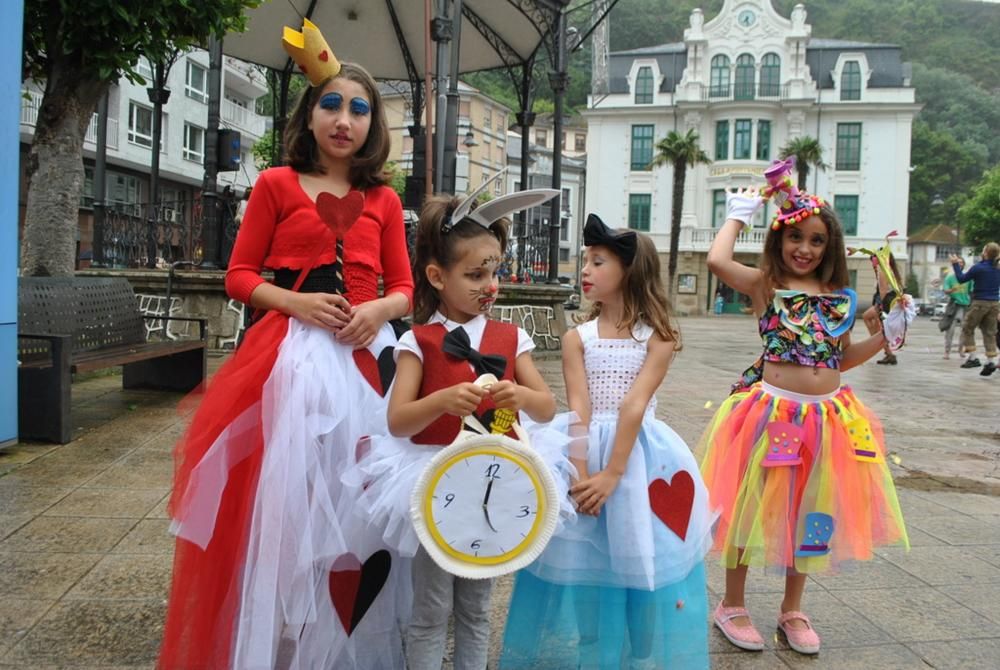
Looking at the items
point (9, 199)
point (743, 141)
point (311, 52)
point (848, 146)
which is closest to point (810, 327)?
point (311, 52)

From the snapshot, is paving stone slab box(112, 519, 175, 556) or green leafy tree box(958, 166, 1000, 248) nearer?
paving stone slab box(112, 519, 175, 556)

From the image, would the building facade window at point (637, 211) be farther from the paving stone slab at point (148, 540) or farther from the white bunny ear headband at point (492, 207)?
the white bunny ear headband at point (492, 207)

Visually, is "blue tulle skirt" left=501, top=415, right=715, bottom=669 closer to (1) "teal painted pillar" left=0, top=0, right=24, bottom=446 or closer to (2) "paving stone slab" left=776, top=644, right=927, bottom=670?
(2) "paving stone slab" left=776, top=644, right=927, bottom=670

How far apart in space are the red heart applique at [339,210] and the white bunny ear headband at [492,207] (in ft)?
1.17

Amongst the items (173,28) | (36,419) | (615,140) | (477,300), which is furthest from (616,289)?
(615,140)

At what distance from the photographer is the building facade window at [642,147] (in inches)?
1660

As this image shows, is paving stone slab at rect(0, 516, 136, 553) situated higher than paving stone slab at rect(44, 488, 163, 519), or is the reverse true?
paving stone slab at rect(44, 488, 163, 519)

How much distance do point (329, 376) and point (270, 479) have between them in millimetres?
327

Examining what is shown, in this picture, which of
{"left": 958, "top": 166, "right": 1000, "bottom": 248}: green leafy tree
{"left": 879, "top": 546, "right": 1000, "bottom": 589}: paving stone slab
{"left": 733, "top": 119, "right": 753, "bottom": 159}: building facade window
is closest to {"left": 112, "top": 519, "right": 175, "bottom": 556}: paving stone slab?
{"left": 879, "top": 546, "right": 1000, "bottom": 589}: paving stone slab

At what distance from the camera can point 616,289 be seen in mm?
2445

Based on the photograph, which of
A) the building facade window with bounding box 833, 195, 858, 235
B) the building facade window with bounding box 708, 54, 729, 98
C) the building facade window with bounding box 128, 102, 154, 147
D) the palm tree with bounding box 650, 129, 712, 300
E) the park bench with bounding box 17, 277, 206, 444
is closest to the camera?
the park bench with bounding box 17, 277, 206, 444

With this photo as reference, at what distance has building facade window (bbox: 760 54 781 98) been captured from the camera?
137 ft

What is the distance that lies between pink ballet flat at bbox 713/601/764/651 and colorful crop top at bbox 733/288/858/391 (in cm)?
92

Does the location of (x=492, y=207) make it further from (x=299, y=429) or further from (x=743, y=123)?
(x=743, y=123)
